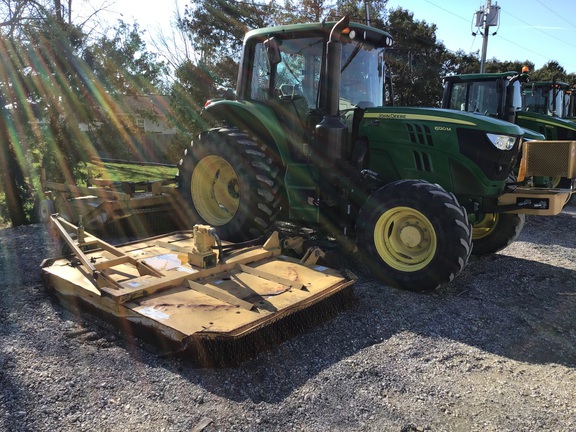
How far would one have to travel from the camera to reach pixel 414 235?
15.0ft

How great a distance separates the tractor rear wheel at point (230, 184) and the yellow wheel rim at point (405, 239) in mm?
1282

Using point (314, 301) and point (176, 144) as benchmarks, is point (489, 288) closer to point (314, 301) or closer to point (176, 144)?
point (314, 301)

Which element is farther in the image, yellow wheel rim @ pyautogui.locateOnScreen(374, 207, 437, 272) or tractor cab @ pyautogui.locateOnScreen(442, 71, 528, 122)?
tractor cab @ pyautogui.locateOnScreen(442, 71, 528, 122)

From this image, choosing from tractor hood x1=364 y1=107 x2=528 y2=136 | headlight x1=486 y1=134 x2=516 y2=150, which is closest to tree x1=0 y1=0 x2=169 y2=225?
tractor hood x1=364 y1=107 x2=528 y2=136

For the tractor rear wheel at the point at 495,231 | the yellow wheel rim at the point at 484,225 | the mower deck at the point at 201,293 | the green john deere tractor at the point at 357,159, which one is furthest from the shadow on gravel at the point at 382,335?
the yellow wheel rim at the point at 484,225

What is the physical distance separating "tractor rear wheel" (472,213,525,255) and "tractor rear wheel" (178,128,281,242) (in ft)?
8.50

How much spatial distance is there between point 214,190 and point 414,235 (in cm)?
271

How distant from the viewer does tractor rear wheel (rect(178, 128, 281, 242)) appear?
5.29 metres

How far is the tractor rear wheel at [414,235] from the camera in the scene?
4281 millimetres

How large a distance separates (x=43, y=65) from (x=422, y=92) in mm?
17066

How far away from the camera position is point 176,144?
21.2 meters

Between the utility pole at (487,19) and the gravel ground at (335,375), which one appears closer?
the gravel ground at (335,375)

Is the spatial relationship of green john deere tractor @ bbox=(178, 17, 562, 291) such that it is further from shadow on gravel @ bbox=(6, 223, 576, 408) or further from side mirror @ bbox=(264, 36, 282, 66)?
shadow on gravel @ bbox=(6, 223, 576, 408)

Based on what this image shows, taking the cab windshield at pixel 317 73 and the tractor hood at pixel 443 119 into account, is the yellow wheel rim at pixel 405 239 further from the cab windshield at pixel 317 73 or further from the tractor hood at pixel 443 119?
the cab windshield at pixel 317 73
